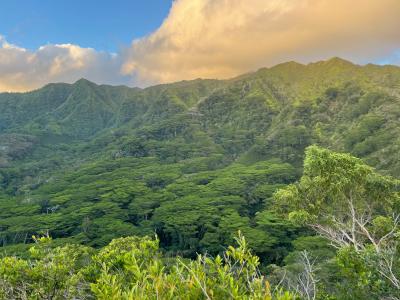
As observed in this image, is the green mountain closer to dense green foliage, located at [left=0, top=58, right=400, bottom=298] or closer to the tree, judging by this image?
dense green foliage, located at [left=0, top=58, right=400, bottom=298]

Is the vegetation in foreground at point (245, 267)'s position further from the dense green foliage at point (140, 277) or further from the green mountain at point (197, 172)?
the green mountain at point (197, 172)

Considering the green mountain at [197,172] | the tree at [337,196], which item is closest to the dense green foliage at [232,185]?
the tree at [337,196]

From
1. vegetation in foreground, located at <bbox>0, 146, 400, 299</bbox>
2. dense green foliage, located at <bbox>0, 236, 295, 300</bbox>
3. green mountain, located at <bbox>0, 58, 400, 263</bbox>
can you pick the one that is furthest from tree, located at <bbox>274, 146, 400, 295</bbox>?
dense green foliage, located at <bbox>0, 236, 295, 300</bbox>

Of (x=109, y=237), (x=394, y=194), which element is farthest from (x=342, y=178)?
(x=109, y=237)

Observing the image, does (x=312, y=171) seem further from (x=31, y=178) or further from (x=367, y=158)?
(x=31, y=178)

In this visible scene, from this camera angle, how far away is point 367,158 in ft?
294

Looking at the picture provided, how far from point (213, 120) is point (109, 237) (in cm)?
13087

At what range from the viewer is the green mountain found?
6575 cm

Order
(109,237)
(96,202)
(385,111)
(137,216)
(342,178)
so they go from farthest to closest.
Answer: (385,111) < (96,202) < (137,216) < (109,237) < (342,178)

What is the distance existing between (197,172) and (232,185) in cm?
2949

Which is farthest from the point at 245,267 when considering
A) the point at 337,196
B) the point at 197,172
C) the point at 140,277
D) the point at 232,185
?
the point at 197,172

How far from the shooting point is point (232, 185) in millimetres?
86625

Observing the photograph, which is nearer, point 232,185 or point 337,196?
point 337,196

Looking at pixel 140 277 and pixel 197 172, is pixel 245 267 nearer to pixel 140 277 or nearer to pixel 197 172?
pixel 140 277
